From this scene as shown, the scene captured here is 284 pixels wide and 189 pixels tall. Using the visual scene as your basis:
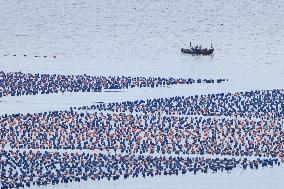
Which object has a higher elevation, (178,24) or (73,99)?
(178,24)

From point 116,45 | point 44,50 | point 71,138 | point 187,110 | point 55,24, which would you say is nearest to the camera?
point 71,138

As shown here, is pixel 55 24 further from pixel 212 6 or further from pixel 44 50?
pixel 212 6

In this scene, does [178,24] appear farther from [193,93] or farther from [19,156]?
[19,156]

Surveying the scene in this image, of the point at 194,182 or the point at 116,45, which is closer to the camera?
the point at 194,182

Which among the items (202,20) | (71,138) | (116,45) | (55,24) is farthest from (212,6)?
(71,138)

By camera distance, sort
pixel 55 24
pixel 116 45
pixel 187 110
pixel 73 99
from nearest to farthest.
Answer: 1. pixel 187 110
2. pixel 73 99
3. pixel 116 45
4. pixel 55 24

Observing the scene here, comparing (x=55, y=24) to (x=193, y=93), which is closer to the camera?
(x=193, y=93)

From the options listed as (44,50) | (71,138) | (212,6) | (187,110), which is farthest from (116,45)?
(212,6)

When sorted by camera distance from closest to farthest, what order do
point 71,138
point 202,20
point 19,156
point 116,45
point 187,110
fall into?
1. point 19,156
2. point 71,138
3. point 187,110
4. point 116,45
5. point 202,20

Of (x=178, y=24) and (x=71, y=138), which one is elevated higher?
(x=178, y=24)
